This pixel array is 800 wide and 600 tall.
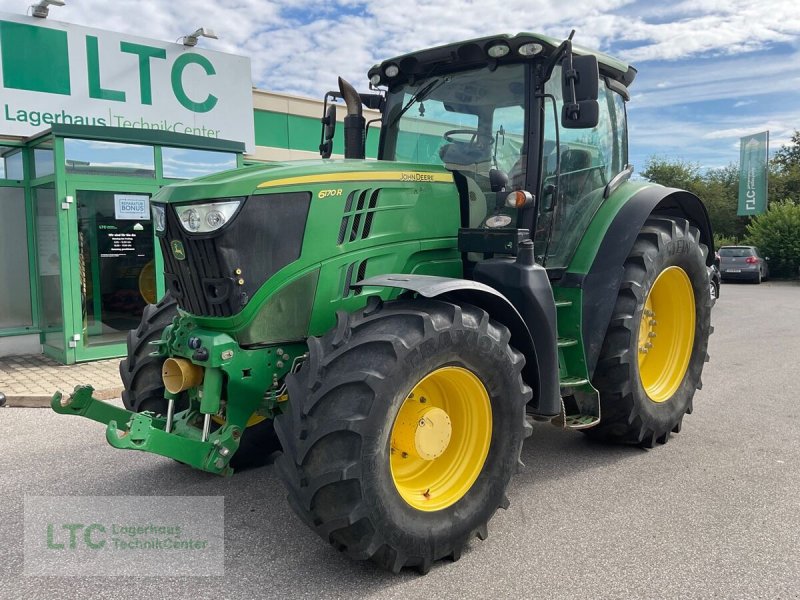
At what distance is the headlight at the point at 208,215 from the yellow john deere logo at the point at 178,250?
6.5 inches

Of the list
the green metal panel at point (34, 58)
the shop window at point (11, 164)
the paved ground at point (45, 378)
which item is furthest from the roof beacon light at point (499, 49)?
the green metal panel at point (34, 58)

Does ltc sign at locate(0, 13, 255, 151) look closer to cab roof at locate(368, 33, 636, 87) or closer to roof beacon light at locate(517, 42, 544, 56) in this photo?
cab roof at locate(368, 33, 636, 87)

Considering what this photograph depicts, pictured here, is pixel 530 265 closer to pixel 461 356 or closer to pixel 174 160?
pixel 461 356

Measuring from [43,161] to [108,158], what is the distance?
35.0 inches

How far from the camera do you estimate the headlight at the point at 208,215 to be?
10.7ft

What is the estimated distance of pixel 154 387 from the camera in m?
4.13

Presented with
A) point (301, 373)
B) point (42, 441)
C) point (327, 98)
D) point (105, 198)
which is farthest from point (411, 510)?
point (105, 198)

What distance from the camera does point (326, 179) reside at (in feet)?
11.6

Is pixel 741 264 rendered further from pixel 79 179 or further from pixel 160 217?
pixel 160 217

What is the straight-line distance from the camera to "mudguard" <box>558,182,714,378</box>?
4359 mm

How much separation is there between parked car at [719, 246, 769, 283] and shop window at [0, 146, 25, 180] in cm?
2203

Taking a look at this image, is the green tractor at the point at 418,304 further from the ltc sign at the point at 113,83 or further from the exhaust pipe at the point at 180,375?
the ltc sign at the point at 113,83

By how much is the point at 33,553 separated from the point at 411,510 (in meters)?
1.90

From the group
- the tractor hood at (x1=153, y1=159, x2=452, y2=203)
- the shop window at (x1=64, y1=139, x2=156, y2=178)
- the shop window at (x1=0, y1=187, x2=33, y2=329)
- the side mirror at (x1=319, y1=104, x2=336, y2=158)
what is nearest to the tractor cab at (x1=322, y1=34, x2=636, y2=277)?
the side mirror at (x1=319, y1=104, x2=336, y2=158)
